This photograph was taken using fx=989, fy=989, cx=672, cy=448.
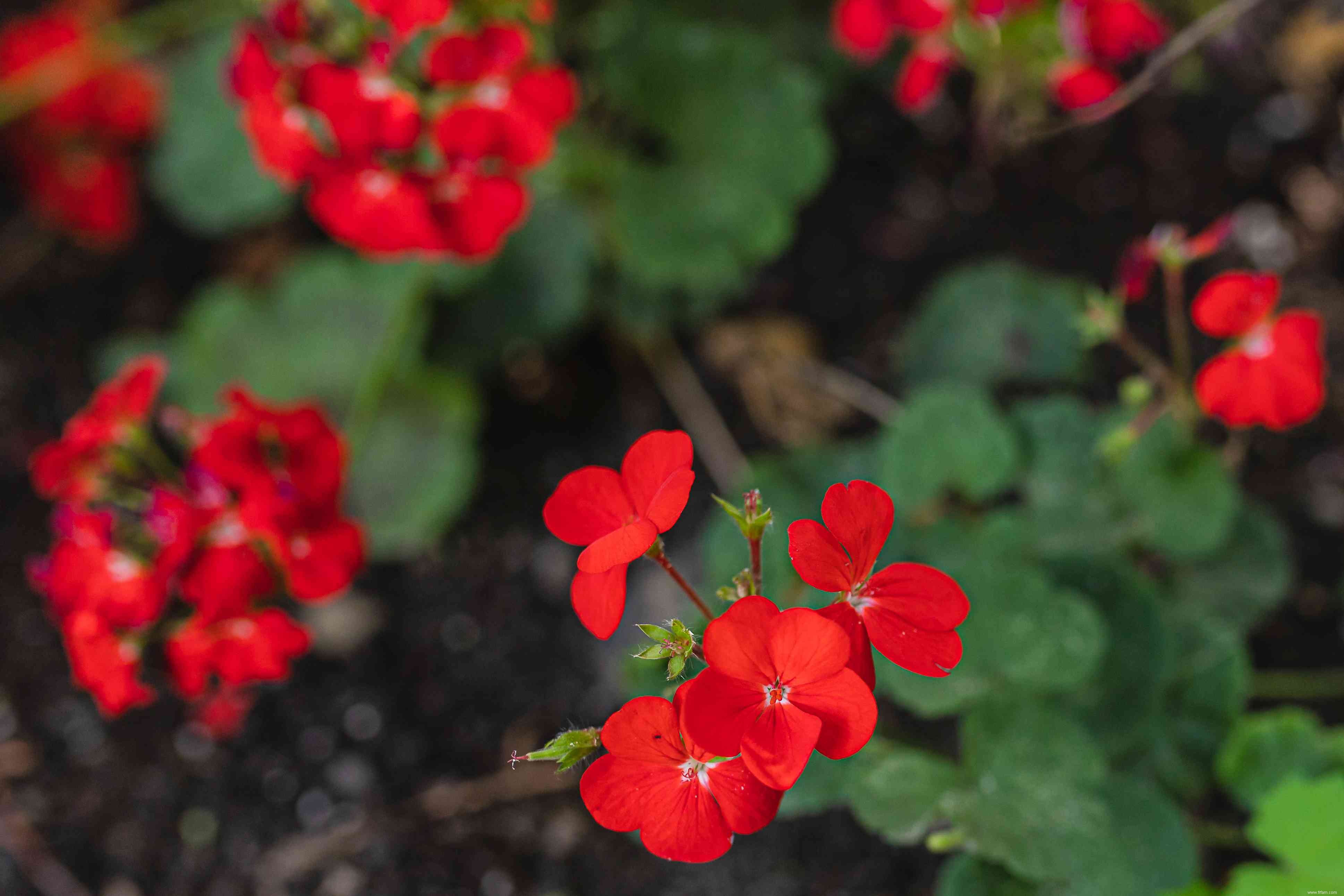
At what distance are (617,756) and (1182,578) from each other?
3.54 ft

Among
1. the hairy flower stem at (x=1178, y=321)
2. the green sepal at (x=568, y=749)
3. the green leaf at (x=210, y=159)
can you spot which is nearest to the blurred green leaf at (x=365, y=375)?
the green leaf at (x=210, y=159)

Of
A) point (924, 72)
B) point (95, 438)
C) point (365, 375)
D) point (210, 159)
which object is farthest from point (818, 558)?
point (210, 159)

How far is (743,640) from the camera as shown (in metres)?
0.69

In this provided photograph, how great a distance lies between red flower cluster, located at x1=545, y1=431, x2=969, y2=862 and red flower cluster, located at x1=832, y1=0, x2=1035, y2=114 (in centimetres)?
98

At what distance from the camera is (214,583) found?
1130mm

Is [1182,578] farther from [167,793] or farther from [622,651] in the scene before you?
[167,793]

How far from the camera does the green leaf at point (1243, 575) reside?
1418 millimetres

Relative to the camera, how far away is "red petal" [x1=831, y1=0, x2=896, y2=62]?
4.79ft

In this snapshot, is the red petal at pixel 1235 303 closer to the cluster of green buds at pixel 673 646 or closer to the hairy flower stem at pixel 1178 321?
the hairy flower stem at pixel 1178 321

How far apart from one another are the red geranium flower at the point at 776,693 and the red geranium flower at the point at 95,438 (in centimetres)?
90

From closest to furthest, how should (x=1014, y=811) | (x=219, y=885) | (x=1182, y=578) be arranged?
1. (x=1014, y=811)
2. (x=1182, y=578)
3. (x=219, y=885)

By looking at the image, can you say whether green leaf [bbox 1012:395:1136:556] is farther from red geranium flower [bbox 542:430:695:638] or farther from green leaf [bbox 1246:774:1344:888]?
red geranium flower [bbox 542:430:695:638]

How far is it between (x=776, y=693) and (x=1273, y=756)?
2.72 feet

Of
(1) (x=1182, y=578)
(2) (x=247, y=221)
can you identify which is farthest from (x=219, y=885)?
(1) (x=1182, y=578)
